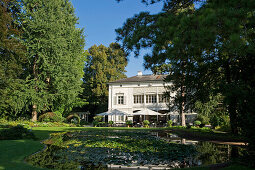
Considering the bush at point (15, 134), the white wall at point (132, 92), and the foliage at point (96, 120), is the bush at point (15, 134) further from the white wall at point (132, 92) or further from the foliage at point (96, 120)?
the white wall at point (132, 92)

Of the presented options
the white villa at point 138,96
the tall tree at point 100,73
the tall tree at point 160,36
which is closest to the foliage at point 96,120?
the white villa at point 138,96

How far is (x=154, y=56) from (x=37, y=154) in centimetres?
577

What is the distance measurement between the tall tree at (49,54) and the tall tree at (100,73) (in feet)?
44.3

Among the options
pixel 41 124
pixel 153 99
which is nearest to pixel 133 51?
pixel 41 124

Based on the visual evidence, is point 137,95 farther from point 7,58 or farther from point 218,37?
point 218,37

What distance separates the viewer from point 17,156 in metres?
6.98

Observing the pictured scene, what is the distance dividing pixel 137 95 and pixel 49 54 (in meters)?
17.0

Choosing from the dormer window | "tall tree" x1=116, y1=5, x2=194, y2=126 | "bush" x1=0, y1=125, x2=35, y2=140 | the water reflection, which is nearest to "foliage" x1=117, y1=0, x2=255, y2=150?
"tall tree" x1=116, y1=5, x2=194, y2=126

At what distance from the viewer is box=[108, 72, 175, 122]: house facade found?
34.7 meters

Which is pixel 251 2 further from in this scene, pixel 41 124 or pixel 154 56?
pixel 41 124

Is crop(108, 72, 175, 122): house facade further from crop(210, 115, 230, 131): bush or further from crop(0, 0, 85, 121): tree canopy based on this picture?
crop(210, 115, 230, 131): bush

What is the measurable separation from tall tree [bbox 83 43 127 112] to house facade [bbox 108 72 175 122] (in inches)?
221

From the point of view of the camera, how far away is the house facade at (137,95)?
34.7 meters

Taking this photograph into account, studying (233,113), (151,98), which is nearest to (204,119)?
(151,98)
